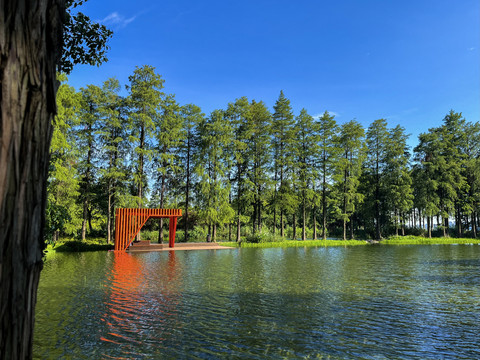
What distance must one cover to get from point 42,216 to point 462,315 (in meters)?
8.91

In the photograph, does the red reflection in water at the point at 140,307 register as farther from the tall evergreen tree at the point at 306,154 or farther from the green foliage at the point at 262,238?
the tall evergreen tree at the point at 306,154

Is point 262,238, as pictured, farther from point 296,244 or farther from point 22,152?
point 22,152

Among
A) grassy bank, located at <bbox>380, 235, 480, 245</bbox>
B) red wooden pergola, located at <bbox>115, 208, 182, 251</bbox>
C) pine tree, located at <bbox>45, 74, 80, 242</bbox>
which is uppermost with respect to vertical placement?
pine tree, located at <bbox>45, 74, 80, 242</bbox>

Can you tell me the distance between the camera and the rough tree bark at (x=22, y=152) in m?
1.32

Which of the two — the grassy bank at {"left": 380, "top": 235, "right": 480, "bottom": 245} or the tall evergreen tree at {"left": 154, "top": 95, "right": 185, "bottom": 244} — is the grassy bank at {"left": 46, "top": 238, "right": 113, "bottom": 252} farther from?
the grassy bank at {"left": 380, "top": 235, "right": 480, "bottom": 245}

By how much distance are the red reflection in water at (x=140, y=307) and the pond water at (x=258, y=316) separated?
0.02 m

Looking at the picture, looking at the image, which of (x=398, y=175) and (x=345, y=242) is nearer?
(x=345, y=242)

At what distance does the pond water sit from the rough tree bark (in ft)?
14.4

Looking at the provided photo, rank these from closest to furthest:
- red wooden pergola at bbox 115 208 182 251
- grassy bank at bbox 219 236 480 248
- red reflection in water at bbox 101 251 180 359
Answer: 1. red reflection in water at bbox 101 251 180 359
2. red wooden pergola at bbox 115 208 182 251
3. grassy bank at bbox 219 236 480 248

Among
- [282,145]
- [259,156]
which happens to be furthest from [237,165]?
[282,145]

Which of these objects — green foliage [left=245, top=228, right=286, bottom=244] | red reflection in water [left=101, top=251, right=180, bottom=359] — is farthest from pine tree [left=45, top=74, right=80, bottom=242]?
green foliage [left=245, top=228, right=286, bottom=244]

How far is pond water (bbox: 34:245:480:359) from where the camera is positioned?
5.40 metres

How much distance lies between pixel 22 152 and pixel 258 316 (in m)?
6.84

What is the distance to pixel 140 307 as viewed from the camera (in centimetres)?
801
